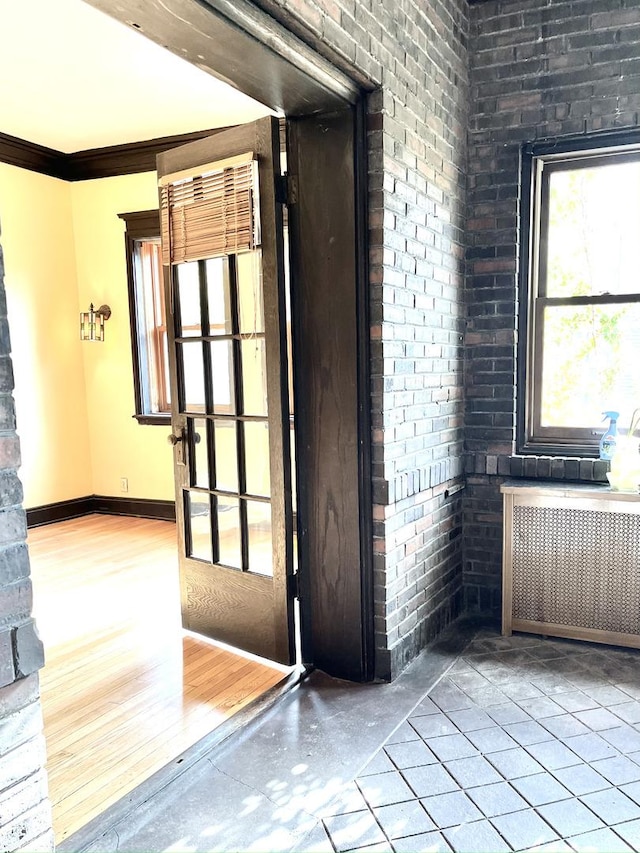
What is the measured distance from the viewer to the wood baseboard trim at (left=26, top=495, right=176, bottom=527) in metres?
5.43

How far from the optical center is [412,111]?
8.80 feet

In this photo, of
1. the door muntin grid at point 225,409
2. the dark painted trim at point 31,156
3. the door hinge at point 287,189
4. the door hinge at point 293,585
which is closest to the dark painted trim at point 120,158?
the dark painted trim at point 31,156

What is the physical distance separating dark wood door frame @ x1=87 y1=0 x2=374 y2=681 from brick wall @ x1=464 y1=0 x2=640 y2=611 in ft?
3.25

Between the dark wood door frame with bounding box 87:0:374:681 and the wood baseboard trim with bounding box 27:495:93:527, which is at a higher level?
the dark wood door frame with bounding box 87:0:374:681

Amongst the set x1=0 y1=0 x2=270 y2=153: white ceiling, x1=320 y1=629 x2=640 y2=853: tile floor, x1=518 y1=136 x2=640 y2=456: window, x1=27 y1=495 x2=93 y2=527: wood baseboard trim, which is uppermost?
x1=0 y1=0 x2=270 y2=153: white ceiling

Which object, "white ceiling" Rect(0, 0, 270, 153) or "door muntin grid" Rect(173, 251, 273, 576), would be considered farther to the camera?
"white ceiling" Rect(0, 0, 270, 153)

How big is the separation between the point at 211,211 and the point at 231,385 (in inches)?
29.8

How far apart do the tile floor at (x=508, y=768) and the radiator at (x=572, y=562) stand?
214mm

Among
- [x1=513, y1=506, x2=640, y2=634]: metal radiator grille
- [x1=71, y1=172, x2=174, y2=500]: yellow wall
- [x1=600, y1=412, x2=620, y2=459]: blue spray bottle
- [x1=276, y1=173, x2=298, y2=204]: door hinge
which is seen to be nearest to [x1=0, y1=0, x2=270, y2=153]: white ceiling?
[x1=71, y1=172, x2=174, y2=500]: yellow wall

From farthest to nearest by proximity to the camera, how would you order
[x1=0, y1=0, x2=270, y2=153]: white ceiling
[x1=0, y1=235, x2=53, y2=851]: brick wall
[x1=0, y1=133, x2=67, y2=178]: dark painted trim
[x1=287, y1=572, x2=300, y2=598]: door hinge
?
1. [x1=0, y1=133, x2=67, y2=178]: dark painted trim
2. [x1=0, y1=0, x2=270, y2=153]: white ceiling
3. [x1=287, y1=572, x2=300, y2=598]: door hinge
4. [x1=0, y1=235, x2=53, y2=851]: brick wall

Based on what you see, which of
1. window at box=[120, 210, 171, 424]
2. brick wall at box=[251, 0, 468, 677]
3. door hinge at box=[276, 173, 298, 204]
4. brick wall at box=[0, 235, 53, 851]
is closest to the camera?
A: brick wall at box=[0, 235, 53, 851]

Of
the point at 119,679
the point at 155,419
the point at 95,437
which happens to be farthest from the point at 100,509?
the point at 119,679

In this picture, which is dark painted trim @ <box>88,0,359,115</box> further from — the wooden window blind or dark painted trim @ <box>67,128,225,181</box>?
dark painted trim @ <box>67,128,225,181</box>

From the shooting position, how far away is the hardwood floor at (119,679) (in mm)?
2154
